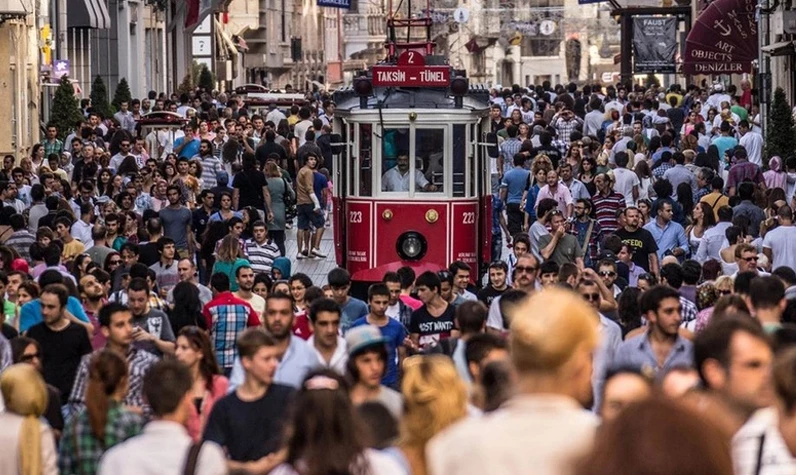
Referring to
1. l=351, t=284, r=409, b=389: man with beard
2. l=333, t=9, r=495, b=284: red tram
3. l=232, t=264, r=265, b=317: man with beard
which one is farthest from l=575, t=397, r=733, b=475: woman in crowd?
l=333, t=9, r=495, b=284: red tram

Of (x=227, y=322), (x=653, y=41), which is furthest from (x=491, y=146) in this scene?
(x=653, y=41)

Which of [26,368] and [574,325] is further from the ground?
[574,325]

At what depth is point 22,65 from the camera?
3822cm

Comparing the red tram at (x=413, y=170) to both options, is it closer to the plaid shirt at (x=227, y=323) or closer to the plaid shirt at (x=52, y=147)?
the plaid shirt at (x=227, y=323)

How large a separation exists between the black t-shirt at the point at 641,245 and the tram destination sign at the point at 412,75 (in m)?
3.07

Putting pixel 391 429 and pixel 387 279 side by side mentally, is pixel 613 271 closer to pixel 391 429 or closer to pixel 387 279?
pixel 387 279

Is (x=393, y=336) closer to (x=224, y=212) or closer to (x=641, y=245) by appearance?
(x=641, y=245)

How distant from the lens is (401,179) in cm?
2147

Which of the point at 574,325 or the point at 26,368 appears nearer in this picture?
the point at 574,325

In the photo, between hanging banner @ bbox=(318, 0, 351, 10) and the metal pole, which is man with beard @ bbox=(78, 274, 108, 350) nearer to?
the metal pole

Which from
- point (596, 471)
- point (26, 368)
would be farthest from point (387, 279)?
point (596, 471)

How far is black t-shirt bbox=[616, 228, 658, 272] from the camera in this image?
63.6ft

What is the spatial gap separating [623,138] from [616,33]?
80534 mm

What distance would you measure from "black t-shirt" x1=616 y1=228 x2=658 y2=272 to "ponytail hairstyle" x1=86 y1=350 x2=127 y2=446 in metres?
10.5
